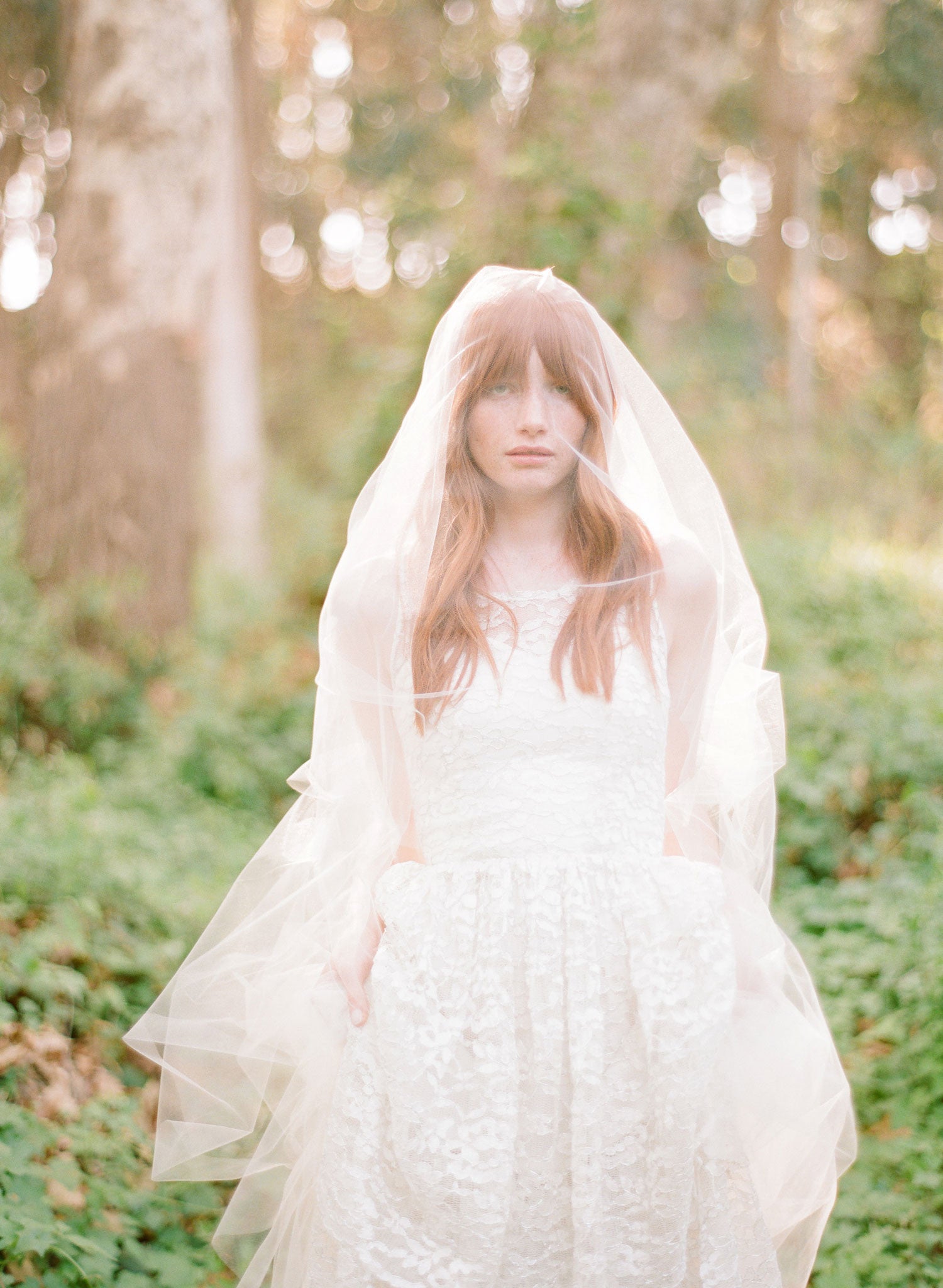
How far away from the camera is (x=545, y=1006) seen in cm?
200

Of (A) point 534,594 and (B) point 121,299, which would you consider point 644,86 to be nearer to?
(B) point 121,299

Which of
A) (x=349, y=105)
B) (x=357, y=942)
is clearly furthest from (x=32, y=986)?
(x=349, y=105)

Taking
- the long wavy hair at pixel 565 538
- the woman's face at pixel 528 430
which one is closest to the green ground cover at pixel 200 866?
the long wavy hair at pixel 565 538

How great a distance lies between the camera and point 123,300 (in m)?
6.62

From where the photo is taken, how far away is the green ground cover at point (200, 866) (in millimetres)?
2852

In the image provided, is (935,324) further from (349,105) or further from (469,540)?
(469,540)

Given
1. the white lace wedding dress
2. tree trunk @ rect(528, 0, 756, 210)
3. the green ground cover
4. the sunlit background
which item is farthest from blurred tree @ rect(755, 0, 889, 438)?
the white lace wedding dress

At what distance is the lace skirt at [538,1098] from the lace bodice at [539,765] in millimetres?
56

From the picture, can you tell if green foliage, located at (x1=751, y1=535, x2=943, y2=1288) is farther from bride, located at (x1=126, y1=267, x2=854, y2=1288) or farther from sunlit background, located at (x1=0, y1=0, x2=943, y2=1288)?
bride, located at (x1=126, y1=267, x2=854, y2=1288)

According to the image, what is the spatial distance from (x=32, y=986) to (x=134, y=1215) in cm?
72

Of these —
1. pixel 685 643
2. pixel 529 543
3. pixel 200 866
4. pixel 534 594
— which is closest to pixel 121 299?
pixel 200 866

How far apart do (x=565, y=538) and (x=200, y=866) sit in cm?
276

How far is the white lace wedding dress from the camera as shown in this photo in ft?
6.45

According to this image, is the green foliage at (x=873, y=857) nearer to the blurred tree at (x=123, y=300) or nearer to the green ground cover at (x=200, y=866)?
the green ground cover at (x=200, y=866)
